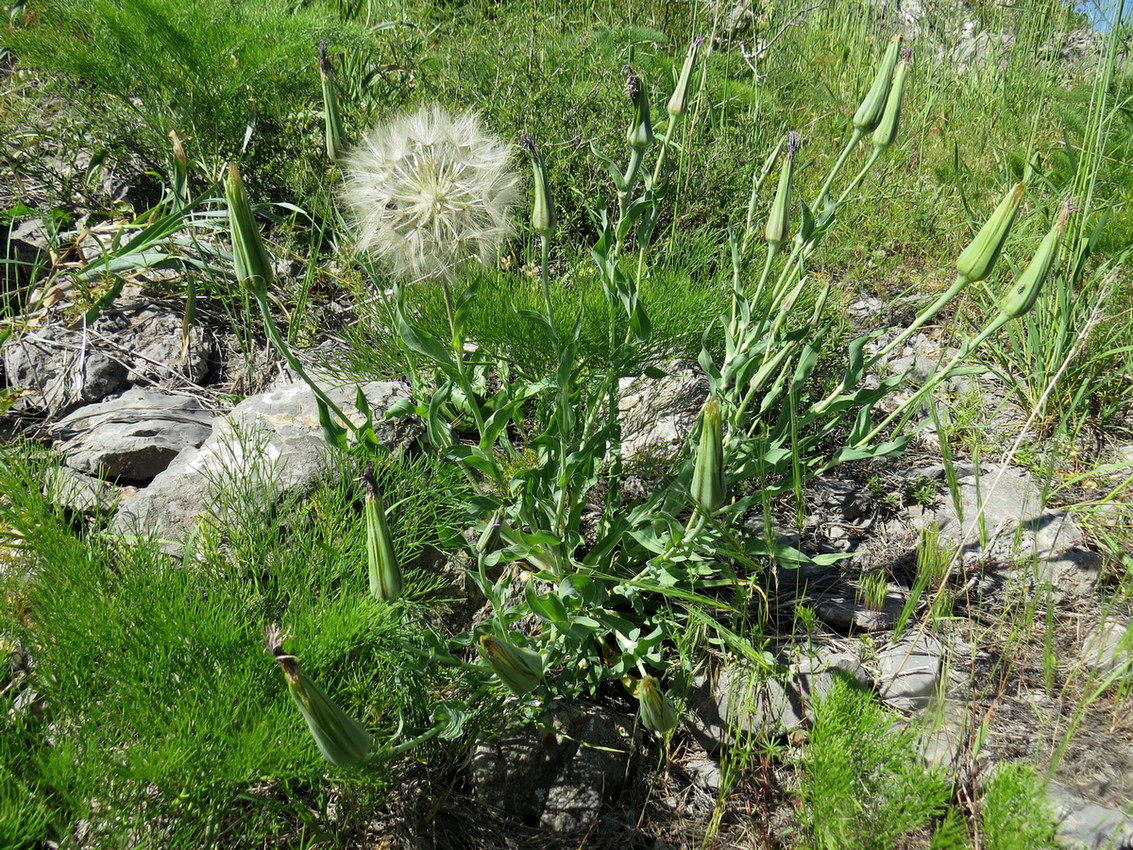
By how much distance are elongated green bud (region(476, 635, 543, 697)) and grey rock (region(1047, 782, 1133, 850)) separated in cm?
120

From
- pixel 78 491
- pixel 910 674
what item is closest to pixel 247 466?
pixel 78 491

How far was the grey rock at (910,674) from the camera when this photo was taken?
217cm

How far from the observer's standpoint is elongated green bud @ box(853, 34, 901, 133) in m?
2.04

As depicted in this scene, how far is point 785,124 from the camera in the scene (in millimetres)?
4641

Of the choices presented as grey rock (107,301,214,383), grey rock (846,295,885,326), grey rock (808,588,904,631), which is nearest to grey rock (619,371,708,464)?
grey rock (808,588,904,631)

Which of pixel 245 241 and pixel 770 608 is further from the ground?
pixel 245 241

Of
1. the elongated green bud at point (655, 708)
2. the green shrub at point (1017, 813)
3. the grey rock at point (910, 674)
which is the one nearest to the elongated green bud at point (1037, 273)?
the grey rock at point (910, 674)

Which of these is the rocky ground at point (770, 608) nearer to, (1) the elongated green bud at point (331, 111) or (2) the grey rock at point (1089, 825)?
(2) the grey rock at point (1089, 825)

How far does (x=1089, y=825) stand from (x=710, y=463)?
1.26 metres

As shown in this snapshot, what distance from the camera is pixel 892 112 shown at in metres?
2.08

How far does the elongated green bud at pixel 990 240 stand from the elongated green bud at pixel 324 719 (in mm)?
1721

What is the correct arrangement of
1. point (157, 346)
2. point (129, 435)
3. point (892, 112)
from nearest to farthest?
point (892, 112), point (129, 435), point (157, 346)

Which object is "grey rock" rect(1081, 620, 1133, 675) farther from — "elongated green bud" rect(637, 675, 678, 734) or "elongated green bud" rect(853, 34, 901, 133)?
"elongated green bud" rect(853, 34, 901, 133)

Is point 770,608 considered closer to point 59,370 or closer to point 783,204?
point 783,204
